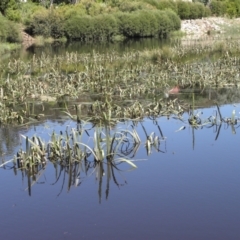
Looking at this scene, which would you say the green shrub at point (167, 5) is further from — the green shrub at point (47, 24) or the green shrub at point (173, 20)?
the green shrub at point (47, 24)

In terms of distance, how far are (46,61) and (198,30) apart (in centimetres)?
2556

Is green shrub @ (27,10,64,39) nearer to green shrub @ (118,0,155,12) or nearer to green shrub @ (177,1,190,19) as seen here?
green shrub @ (118,0,155,12)

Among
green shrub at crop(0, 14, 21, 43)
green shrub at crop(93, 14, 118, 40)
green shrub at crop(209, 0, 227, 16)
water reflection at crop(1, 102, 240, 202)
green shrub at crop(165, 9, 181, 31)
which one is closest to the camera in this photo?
water reflection at crop(1, 102, 240, 202)

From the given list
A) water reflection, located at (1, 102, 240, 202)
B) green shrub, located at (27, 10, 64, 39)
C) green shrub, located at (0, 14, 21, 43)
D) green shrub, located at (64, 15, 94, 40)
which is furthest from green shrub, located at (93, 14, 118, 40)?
water reflection, located at (1, 102, 240, 202)

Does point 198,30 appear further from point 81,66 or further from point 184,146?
point 184,146

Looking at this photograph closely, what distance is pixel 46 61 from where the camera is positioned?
17.9m

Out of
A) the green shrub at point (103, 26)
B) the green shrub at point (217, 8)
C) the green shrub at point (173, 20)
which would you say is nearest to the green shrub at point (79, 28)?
the green shrub at point (103, 26)

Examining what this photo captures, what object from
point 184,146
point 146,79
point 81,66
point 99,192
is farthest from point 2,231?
point 81,66

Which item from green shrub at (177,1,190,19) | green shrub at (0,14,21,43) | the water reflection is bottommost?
the water reflection

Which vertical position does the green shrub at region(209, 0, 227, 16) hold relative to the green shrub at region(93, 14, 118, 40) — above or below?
above

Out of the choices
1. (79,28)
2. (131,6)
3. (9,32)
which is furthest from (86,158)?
(131,6)

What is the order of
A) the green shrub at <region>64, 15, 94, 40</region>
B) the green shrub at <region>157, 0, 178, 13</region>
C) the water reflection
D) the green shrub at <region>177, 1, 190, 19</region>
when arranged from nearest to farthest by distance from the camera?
the water reflection < the green shrub at <region>64, 15, 94, 40</region> < the green shrub at <region>157, 0, 178, 13</region> < the green shrub at <region>177, 1, 190, 19</region>

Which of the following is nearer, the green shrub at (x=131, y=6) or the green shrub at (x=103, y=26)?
the green shrub at (x=103, y=26)

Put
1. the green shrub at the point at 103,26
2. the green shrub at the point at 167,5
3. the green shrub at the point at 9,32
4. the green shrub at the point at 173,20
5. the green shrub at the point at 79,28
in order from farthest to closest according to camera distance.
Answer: the green shrub at the point at 167,5 → the green shrub at the point at 173,20 → the green shrub at the point at 103,26 → the green shrub at the point at 79,28 → the green shrub at the point at 9,32
